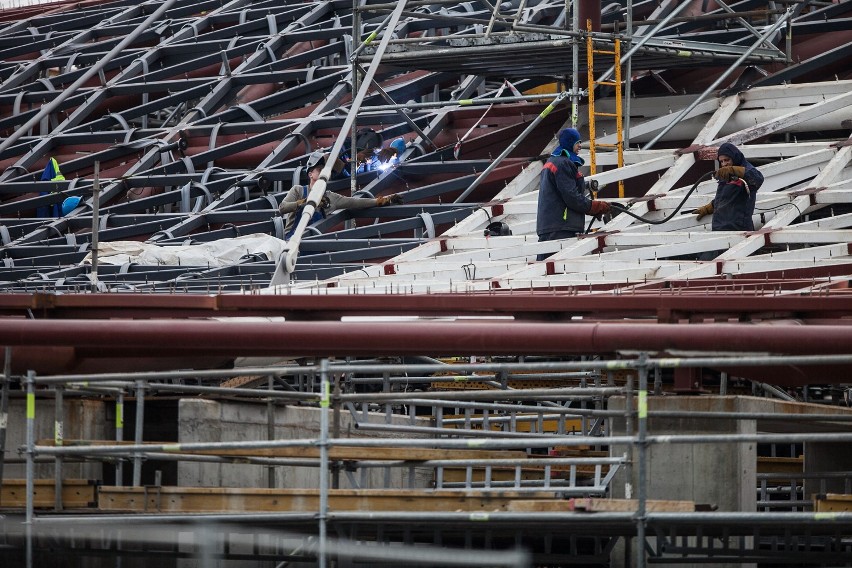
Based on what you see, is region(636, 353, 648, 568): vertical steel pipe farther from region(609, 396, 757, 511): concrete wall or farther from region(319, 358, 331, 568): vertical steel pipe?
region(609, 396, 757, 511): concrete wall

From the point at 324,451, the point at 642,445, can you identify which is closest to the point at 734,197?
the point at 642,445

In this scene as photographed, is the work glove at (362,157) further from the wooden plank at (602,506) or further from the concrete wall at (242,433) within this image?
the wooden plank at (602,506)

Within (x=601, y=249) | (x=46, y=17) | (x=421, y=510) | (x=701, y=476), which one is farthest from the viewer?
(x=46, y=17)

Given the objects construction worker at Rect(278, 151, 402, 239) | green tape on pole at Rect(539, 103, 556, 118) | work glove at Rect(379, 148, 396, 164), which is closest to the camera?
construction worker at Rect(278, 151, 402, 239)

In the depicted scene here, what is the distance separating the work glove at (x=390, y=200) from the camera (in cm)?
2410

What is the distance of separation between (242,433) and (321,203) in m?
7.45

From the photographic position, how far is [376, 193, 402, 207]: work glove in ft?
79.1

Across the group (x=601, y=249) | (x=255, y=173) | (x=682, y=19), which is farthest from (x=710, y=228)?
(x=255, y=173)

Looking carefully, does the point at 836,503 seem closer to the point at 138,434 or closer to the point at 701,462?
the point at 701,462

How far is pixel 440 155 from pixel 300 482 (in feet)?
40.6

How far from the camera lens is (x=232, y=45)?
107 feet

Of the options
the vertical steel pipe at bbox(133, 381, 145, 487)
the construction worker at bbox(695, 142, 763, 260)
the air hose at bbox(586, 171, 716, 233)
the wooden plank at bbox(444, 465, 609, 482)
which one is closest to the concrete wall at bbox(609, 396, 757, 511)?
the wooden plank at bbox(444, 465, 609, 482)

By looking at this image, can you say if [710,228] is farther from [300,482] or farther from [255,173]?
[255,173]

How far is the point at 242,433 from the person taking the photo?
14.8 meters
